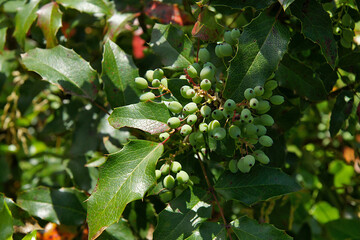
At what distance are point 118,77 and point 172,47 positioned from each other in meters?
0.19

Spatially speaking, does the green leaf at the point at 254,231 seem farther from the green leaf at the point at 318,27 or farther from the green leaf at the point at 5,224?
the green leaf at the point at 5,224

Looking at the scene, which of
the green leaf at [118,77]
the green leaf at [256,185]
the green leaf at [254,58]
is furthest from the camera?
the green leaf at [118,77]

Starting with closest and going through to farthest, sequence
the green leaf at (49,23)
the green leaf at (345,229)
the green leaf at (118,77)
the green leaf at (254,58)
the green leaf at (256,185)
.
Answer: the green leaf at (254,58), the green leaf at (256,185), the green leaf at (118,77), the green leaf at (49,23), the green leaf at (345,229)

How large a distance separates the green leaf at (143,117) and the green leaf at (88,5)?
1.64 ft

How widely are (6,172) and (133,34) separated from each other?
1.05 m

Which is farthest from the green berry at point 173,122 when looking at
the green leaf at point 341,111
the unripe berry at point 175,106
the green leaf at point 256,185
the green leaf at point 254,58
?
the green leaf at point 341,111

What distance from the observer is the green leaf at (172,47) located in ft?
3.49

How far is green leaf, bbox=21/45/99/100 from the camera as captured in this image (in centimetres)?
118

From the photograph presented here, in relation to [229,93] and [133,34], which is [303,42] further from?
[133,34]

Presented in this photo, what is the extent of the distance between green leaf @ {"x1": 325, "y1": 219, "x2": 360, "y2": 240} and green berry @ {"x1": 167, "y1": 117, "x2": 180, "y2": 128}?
1.08m

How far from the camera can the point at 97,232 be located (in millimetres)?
889

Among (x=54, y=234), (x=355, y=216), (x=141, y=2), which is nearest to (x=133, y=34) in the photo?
(x=141, y=2)

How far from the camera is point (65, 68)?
1.20 meters

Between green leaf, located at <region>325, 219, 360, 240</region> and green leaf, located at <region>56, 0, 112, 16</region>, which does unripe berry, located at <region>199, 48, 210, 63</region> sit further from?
green leaf, located at <region>325, 219, 360, 240</region>
